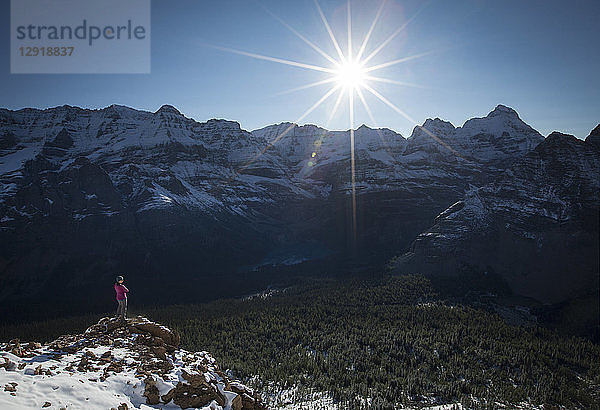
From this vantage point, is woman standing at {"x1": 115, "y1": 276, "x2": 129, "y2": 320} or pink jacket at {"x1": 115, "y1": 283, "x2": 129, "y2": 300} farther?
pink jacket at {"x1": 115, "y1": 283, "x2": 129, "y2": 300}

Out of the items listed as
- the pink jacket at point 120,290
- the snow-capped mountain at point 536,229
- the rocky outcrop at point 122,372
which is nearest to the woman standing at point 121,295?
the pink jacket at point 120,290

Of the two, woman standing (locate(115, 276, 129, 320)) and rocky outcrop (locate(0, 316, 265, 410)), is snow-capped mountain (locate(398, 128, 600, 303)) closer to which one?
rocky outcrop (locate(0, 316, 265, 410))

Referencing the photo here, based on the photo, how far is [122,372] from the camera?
2247 cm

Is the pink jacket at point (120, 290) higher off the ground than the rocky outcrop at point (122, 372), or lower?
higher

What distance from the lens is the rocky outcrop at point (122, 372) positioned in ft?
61.9

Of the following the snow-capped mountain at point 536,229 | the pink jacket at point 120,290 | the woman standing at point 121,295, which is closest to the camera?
the woman standing at point 121,295

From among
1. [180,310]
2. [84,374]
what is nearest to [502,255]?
[180,310]

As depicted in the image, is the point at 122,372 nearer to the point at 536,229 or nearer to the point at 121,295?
the point at 121,295

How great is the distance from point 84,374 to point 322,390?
1097 inches

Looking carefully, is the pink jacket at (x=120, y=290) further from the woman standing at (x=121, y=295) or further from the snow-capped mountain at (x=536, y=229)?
the snow-capped mountain at (x=536, y=229)

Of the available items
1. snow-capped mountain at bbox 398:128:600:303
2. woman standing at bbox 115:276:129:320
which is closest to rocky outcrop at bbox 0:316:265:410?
→ woman standing at bbox 115:276:129:320

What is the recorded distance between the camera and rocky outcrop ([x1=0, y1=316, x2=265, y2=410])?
18.9 metres

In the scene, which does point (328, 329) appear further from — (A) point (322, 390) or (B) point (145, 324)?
(B) point (145, 324)

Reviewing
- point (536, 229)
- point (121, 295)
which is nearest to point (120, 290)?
point (121, 295)
